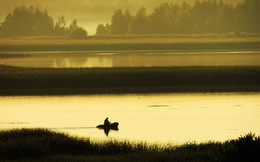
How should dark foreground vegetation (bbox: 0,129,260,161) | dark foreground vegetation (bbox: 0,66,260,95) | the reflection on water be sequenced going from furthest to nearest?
the reflection on water, dark foreground vegetation (bbox: 0,66,260,95), dark foreground vegetation (bbox: 0,129,260,161)

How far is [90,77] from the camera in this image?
71750 mm

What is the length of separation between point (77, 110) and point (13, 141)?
22.5 metres

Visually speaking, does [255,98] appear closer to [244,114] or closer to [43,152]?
[244,114]

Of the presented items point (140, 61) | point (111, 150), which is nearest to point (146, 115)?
point (111, 150)

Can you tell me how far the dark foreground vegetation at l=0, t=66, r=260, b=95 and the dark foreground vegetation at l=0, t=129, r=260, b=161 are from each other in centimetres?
3646

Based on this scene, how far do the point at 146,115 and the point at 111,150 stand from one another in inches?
732

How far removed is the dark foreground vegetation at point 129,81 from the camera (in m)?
67.5

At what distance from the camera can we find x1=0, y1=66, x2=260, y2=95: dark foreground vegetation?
2657 inches

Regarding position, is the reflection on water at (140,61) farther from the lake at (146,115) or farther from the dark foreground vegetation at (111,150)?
the dark foreground vegetation at (111,150)

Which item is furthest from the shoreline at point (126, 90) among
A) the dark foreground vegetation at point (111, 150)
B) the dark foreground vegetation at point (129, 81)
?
the dark foreground vegetation at point (111, 150)

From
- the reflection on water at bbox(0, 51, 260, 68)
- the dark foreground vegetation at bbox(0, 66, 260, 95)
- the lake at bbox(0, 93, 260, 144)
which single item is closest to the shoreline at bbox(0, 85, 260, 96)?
the dark foreground vegetation at bbox(0, 66, 260, 95)

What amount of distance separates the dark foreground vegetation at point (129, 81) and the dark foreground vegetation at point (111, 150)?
120 ft

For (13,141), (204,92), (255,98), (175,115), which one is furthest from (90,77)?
(13,141)

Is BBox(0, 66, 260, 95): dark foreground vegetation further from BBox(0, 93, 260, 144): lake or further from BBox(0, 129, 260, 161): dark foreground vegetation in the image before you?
BBox(0, 129, 260, 161): dark foreground vegetation
